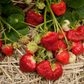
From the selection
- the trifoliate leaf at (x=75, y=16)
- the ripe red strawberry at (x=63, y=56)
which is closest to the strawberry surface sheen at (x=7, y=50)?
the ripe red strawberry at (x=63, y=56)

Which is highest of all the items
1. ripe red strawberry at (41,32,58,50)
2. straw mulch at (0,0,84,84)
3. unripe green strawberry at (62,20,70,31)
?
unripe green strawberry at (62,20,70,31)

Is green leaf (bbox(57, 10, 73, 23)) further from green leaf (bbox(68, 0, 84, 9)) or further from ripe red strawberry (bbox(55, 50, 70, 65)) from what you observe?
ripe red strawberry (bbox(55, 50, 70, 65))

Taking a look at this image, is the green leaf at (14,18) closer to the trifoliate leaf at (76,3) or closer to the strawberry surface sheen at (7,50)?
the strawberry surface sheen at (7,50)

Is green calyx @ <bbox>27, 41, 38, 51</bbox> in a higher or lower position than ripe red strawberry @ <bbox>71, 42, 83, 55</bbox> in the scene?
higher

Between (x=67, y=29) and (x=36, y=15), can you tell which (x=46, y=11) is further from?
(x=67, y=29)

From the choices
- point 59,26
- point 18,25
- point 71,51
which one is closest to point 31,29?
point 18,25

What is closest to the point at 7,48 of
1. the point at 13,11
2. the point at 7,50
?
the point at 7,50

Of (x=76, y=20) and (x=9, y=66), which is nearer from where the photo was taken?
(x=9, y=66)

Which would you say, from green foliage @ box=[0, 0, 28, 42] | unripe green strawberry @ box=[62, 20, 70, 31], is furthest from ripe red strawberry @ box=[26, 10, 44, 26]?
unripe green strawberry @ box=[62, 20, 70, 31]
